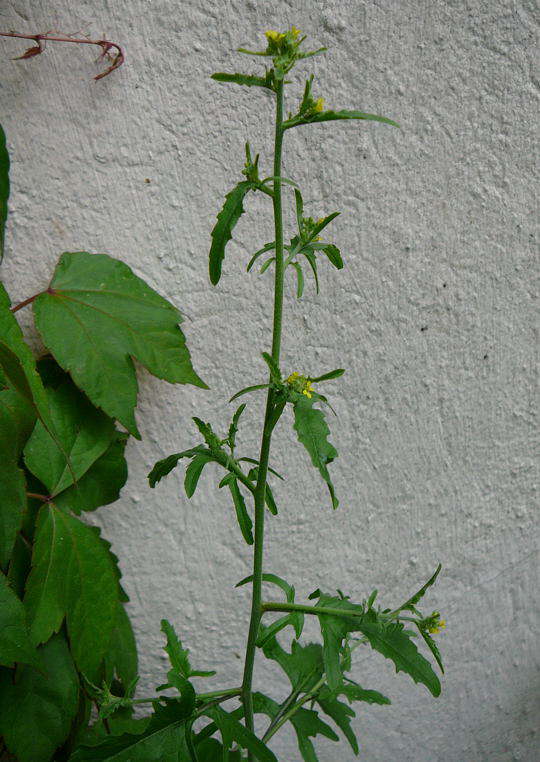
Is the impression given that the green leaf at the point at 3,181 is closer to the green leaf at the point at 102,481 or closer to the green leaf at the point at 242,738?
the green leaf at the point at 102,481

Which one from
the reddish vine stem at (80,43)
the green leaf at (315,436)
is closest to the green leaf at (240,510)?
the green leaf at (315,436)

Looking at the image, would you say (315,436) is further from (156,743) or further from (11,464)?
(156,743)

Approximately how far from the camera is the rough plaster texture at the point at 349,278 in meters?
0.92

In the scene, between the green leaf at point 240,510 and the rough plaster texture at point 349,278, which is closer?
the green leaf at point 240,510

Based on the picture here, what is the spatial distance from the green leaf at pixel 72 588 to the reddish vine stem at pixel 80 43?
56 centimetres

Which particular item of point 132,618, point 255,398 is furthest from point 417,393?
point 132,618

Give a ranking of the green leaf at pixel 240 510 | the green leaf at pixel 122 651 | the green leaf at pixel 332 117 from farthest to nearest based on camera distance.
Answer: the green leaf at pixel 122 651 < the green leaf at pixel 240 510 < the green leaf at pixel 332 117

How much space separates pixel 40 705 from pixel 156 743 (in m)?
0.19

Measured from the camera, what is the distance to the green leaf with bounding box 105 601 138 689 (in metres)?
0.93

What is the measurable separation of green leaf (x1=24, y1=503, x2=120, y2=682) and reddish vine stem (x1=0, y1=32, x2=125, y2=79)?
1.83 feet

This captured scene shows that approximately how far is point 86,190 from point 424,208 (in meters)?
0.53

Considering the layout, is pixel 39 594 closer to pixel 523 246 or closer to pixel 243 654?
pixel 243 654

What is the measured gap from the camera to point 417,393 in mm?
1178

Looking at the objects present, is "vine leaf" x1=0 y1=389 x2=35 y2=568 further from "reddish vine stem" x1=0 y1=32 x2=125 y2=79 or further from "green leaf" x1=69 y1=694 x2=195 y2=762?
"reddish vine stem" x1=0 y1=32 x2=125 y2=79
